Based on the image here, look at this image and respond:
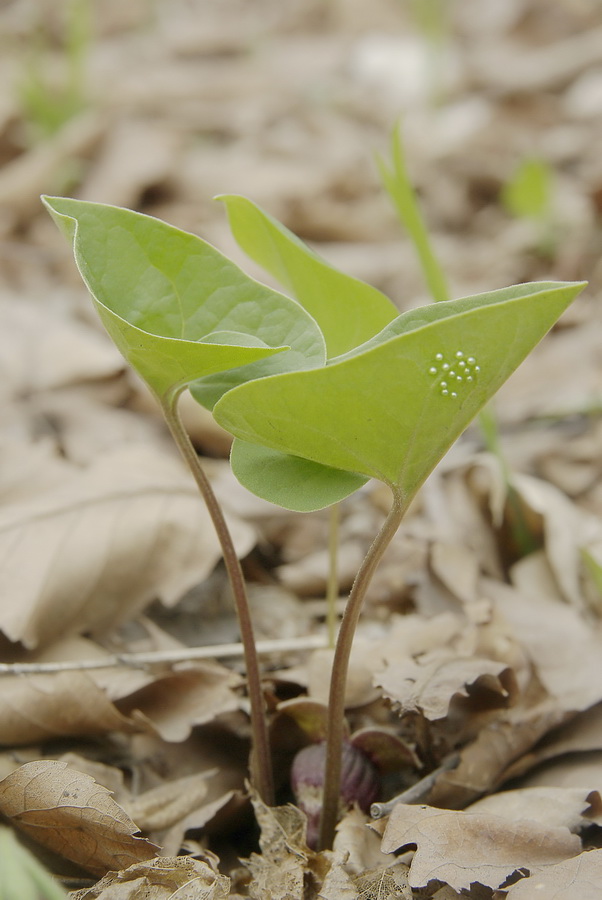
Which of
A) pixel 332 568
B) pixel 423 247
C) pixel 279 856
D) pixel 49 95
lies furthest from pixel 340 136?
pixel 279 856

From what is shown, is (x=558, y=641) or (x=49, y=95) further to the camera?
(x=49, y=95)

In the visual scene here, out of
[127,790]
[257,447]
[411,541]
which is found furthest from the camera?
[411,541]

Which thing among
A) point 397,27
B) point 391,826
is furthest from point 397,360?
point 397,27

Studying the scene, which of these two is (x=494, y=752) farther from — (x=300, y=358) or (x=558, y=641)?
(x=300, y=358)

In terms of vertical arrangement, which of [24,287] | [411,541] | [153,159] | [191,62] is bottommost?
[411,541]

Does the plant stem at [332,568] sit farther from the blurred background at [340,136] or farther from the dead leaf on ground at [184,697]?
the blurred background at [340,136]

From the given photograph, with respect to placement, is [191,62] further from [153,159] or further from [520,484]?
[520,484]

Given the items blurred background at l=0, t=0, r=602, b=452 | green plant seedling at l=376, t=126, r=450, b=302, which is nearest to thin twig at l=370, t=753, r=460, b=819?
green plant seedling at l=376, t=126, r=450, b=302
